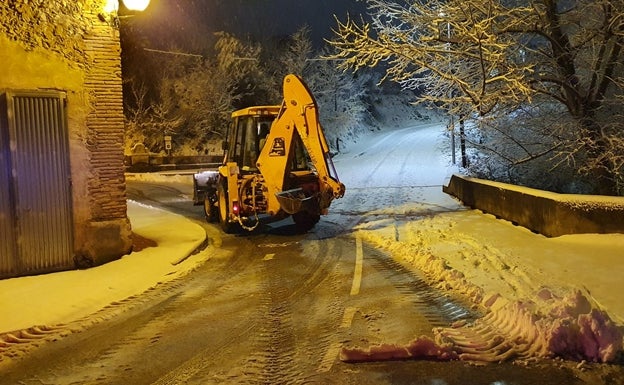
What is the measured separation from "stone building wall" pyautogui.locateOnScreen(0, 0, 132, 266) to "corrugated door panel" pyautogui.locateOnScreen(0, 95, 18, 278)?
67 cm

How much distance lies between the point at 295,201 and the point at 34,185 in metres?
5.29

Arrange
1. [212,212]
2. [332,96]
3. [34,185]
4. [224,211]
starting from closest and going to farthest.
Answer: [34,185]
[224,211]
[212,212]
[332,96]

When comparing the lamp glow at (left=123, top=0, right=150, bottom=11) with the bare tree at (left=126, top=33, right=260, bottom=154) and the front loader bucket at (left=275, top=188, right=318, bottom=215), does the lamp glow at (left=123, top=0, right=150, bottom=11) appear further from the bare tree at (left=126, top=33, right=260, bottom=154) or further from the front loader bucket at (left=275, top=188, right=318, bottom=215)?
the bare tree at (left=126, top=33, right=260, bottom=154)

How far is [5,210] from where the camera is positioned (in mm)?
9273

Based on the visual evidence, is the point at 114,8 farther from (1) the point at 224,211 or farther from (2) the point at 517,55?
(2) the point at 517,55

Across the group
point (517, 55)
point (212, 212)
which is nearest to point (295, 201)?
point (212, 212)

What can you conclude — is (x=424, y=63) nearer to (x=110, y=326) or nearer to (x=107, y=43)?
(x=107, y=43)

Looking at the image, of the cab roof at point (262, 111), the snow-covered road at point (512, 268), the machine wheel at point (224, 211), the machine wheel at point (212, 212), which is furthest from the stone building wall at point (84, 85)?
the machine wheel at point (212, 212)

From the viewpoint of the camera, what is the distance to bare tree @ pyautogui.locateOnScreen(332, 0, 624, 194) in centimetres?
1136

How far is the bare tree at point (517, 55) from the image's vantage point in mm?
11359

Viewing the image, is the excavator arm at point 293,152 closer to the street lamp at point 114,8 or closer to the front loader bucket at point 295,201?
the front loader bucket at point 295,201

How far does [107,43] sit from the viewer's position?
1038cm

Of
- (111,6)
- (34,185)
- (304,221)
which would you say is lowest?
(304,221)

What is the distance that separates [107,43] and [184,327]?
236 inches
